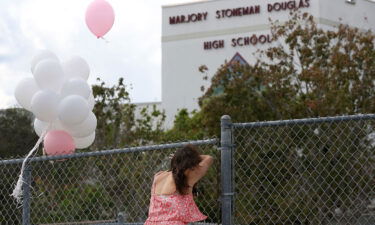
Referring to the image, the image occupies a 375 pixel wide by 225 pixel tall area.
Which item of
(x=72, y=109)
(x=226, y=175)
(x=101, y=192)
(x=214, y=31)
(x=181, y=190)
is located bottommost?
(x=101, y=192)

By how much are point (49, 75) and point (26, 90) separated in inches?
11.5

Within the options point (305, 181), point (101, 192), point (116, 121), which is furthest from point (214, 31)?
point (305, 181)

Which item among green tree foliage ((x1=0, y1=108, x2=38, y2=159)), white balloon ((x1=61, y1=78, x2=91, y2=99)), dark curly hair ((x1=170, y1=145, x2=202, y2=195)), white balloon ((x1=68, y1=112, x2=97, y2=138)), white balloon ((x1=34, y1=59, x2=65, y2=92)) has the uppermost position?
white balloon ((x1=34, y1=59, x2=65, y2=92))

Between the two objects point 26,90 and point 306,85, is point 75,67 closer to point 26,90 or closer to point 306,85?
point 26,90

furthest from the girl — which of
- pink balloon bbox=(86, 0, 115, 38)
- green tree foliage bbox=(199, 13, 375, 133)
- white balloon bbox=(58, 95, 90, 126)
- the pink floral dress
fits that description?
green tree foliage bbox=(199, 13, 375, 133)

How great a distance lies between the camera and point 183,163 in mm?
4941

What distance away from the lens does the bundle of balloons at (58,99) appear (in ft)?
19.7

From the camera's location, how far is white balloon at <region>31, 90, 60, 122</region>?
6004mm

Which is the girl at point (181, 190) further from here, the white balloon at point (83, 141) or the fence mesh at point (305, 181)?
→ the fence mesh at point (305, 181)

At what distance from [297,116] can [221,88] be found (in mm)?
2782

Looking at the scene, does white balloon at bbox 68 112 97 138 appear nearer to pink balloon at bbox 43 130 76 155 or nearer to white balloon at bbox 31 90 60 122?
pink balloon at bbox 43 130 76 155

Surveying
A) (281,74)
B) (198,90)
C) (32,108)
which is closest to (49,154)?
(32,108)

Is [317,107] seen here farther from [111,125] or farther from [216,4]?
[216,4]

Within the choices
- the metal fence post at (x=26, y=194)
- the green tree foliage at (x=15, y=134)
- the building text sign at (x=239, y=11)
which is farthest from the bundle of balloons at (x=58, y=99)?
the building text sign at (x=239, y=11)
